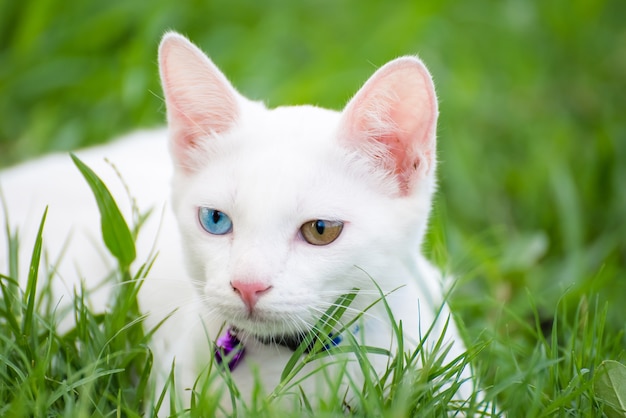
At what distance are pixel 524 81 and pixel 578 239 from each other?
1598 millimetres

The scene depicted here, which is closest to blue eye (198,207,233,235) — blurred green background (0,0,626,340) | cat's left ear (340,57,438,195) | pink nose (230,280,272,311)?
pink nose (230,280,272,311)

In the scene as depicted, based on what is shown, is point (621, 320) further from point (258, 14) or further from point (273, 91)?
point (258, 14)

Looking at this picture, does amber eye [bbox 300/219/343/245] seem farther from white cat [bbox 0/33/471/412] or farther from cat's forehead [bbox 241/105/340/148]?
cat's forehead [bbox 241/105/340/148]

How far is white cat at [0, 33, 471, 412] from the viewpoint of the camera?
179cm

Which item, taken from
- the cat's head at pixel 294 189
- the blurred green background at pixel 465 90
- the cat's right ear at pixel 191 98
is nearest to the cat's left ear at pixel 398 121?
the cat's head at pixel 294 189

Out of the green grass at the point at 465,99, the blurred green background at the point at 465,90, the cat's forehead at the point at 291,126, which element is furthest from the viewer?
the blurred green background at the point at 465,90

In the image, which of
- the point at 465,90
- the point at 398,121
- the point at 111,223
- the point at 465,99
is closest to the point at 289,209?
the point at 398,121

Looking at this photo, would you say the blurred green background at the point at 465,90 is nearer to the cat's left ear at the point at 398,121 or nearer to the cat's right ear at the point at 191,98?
the cat's left ear at the point at 398,121

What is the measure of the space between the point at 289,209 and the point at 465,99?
279 cm

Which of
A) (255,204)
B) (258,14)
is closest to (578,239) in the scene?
(255,204)

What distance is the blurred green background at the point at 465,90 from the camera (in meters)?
3.42

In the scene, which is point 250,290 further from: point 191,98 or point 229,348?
point 191,98

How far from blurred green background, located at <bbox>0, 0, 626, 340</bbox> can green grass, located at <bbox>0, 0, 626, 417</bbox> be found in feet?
0.04

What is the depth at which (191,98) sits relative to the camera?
2.08 meters
